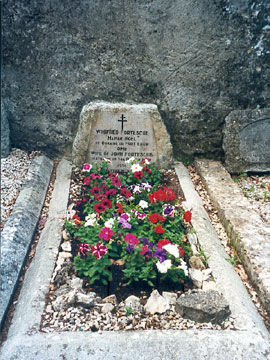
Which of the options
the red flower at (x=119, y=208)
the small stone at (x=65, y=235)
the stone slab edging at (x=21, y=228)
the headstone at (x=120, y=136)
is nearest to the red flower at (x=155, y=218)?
the red flower at (x=119, y=208)

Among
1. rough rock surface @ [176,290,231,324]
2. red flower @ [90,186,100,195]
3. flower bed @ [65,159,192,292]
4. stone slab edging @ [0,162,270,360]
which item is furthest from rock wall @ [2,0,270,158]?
stone slab edging @ [0,162,270,360]

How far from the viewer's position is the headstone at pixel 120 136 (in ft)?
14.9

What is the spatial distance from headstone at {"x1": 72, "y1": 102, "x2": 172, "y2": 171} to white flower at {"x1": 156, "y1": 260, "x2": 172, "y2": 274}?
2.19 m

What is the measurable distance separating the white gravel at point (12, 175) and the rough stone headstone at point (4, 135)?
0.08 m

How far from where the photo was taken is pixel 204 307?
2.42 m

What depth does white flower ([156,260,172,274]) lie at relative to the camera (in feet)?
8.63

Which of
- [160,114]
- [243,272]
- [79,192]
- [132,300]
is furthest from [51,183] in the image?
[243,272]

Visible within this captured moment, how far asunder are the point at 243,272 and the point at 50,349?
65.0 inches

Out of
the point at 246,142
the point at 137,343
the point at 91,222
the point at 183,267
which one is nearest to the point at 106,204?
the point at 91,222

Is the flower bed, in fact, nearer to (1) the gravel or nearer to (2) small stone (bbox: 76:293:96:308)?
(2) small stone (bbox: 76:293:96:308)

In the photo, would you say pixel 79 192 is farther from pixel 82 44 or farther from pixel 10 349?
pixel 10 349

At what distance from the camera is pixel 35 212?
3715mm

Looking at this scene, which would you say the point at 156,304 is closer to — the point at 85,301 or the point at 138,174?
the point at 85,301

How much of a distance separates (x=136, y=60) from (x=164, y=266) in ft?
9.10
